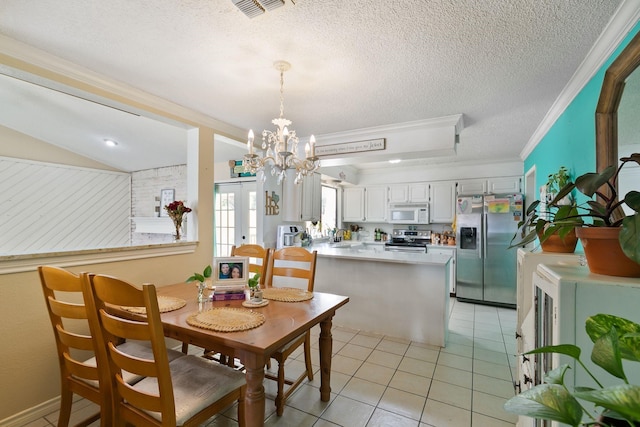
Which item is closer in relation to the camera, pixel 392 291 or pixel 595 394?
pixel 595 394

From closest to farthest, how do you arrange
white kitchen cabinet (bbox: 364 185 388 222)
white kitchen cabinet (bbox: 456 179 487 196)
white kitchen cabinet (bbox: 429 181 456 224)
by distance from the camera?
white kitchen cabinet (bbox: 456 179 487 196), white kitchen cabinet (bbox: 429 181 456 224), white kitchen cabinet (bbox: 364 185 388 222)

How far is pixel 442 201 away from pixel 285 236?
3.16 meters

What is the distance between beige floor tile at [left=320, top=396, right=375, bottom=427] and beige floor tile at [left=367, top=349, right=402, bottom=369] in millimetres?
631

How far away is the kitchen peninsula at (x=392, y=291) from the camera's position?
2.97 metres

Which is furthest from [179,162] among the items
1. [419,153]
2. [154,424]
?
[154,424]

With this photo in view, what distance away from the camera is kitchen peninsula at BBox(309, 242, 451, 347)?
117 inches

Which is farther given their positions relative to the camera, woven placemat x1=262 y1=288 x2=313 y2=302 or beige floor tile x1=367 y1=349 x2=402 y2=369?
beige floor tile x1=367 y1=349 x2=402 y2=369

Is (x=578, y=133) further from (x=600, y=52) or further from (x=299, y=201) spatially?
(x=299, y=201)

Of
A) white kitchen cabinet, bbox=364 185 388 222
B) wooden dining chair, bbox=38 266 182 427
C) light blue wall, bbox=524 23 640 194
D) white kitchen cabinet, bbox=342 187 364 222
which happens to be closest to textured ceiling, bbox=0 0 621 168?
light blue wall, bbox=524 23 640 194

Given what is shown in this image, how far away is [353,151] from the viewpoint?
341cm

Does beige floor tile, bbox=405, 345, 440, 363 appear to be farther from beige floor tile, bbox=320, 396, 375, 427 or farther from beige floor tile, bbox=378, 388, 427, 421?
beige floor tile, bbox=320, 396, 375, 427

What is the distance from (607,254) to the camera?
93cm

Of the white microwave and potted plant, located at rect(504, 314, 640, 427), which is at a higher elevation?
the white microwave

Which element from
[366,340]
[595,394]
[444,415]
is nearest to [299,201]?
[366,340]
